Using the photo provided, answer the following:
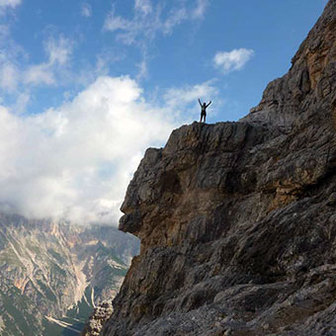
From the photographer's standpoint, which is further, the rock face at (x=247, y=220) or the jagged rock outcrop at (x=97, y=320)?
the jagged rock outcrop at (x=97, y=320)

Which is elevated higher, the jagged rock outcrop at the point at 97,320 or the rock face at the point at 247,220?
the rock face at the point at 247,220

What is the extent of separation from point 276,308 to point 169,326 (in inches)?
383

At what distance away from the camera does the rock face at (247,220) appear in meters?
22.6

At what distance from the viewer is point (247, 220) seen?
44.6 metres

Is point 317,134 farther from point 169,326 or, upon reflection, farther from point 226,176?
point 169,326

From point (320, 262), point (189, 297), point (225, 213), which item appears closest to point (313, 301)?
point (320, 262)

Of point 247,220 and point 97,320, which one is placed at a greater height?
point 247,220

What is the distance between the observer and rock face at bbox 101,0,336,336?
74.1 ft

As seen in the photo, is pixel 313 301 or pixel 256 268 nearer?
pixel 313 301

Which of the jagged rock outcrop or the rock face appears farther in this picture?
the jagged rock outcrop

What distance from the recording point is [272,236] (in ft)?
99.8

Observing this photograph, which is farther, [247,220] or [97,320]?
[97,320]

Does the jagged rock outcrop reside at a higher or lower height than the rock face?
lower

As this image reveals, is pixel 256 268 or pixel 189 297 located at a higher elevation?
pixel 256 268
